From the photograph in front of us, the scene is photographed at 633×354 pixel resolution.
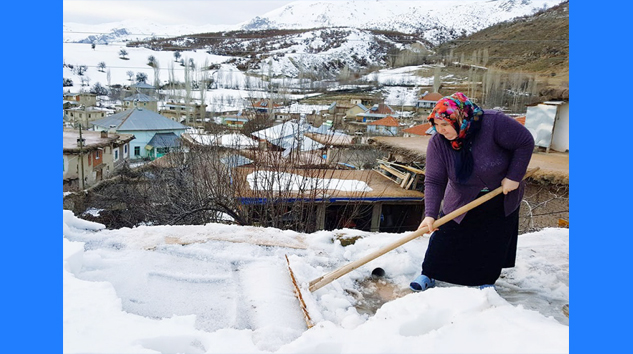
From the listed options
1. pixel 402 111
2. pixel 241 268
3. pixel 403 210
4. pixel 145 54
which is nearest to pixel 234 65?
pixel 145 54

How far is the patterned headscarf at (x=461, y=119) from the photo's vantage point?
224 cm

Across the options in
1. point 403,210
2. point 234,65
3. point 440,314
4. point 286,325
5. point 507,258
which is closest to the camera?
point 440,314

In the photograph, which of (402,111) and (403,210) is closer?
(403,210)

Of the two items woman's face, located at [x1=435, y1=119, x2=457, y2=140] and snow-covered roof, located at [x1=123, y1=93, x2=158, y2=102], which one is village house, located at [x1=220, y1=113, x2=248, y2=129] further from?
snow-covered roof, located at [x1=123, y1=93, x2=158, y2=102]

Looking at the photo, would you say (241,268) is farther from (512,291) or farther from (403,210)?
(403,210)

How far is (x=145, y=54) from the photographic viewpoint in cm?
7788

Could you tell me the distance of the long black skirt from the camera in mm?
2510

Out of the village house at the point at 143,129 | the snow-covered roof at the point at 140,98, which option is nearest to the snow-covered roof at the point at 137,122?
the village house at the point at 143,129

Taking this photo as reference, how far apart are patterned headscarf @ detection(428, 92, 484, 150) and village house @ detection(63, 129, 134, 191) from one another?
14.8 meters

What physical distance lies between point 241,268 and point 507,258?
171 cm

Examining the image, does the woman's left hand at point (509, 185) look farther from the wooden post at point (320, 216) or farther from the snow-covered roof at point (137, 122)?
the snow-covered roof at point (137, 122)

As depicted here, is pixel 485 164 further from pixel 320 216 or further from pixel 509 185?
pixel 320 216

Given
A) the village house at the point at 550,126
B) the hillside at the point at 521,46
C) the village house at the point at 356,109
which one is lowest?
the village house at the point at 550,126

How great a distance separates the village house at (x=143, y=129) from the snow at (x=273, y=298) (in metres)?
24.2
